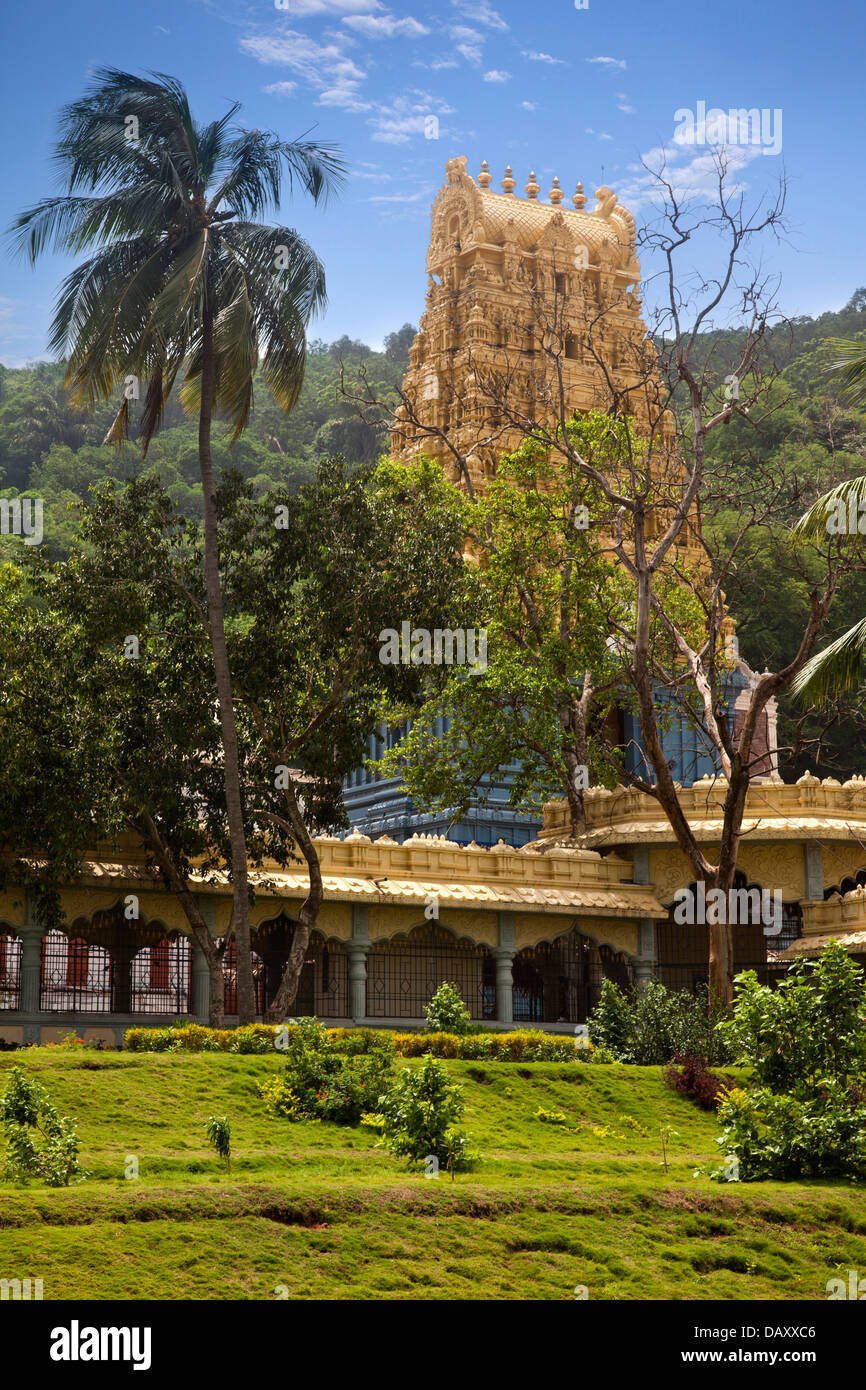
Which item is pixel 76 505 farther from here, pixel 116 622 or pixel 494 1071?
pixel 494 1071

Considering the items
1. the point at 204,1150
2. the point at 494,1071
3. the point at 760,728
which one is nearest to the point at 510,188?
the point at 760,728

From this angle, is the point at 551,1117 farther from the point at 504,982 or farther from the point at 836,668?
the point at 504,982

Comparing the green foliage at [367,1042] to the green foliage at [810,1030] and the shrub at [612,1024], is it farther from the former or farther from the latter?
the green foliage at [810,1030]

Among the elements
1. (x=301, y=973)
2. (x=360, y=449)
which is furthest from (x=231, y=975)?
(x=360, y=449)

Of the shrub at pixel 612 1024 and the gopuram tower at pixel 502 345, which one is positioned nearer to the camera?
the shrub at pixel 612 1024

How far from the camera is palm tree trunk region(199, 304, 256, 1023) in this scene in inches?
870

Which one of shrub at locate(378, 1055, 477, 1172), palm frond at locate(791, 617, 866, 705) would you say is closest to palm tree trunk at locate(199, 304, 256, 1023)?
shrub at locate(378, 1055, 477, 1172)

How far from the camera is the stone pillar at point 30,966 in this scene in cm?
2347

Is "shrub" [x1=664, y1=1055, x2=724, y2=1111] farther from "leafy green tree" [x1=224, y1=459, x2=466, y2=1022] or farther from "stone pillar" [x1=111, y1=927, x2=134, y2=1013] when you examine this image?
"stone pillar" [x1=111, y1=927, x2=134, y2=1013]

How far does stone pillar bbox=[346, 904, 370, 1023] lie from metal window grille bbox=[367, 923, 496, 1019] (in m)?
0.45

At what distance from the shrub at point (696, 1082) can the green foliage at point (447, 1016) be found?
294 cm

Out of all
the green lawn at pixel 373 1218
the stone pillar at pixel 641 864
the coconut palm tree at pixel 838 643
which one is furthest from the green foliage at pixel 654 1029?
the stone pillar at pixel 641 864

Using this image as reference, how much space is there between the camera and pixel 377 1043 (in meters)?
20.3

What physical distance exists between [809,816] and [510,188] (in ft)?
99.2
